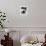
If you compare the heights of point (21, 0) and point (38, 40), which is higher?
point (21, 0)

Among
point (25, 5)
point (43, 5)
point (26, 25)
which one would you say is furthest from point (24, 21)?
point (43, 5)

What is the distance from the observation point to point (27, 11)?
2791 mm

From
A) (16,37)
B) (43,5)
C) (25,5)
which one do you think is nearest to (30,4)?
(25,5)

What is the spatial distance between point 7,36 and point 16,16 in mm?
480

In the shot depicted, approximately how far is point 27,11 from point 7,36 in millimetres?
675

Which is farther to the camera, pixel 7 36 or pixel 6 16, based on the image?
pixel 6 16

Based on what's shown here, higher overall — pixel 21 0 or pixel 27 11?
pixel 21 0

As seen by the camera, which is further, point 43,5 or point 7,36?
point 43,5

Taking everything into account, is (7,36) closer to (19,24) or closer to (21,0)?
(19,24)

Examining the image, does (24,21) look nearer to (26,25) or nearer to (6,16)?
(26,25)

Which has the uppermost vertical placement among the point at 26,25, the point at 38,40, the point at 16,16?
the point at 16,16

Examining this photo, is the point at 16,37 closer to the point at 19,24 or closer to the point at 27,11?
the point at 19,24

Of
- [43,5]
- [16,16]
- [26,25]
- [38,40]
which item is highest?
[43,5]

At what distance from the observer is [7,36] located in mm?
2588
